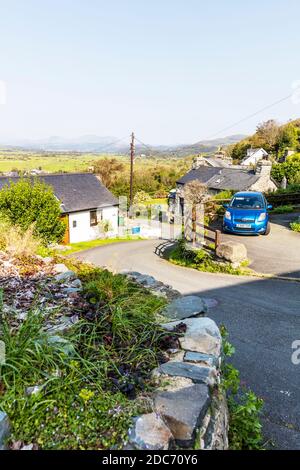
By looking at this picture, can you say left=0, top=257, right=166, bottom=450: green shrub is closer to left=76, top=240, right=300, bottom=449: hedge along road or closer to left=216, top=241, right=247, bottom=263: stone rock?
left=76, top=240, right=300, bottom=449: hedge along road

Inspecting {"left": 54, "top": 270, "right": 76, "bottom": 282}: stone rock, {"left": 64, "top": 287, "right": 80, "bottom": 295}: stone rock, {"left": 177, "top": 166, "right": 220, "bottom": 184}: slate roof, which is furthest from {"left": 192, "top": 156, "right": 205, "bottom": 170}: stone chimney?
{"left": 64, "top": 287, "right": 80, "bottom": 295}: stone rock

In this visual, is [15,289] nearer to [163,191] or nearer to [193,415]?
[193,415]

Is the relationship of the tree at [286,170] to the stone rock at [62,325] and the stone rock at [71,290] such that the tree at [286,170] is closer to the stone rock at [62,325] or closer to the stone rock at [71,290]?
the stone rock at [71,290]

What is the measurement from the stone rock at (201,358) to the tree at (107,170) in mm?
47287

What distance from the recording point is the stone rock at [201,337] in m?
3.60

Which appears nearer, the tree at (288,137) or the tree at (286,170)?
the tree at (286,170)

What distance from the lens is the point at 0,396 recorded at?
2.67 meters

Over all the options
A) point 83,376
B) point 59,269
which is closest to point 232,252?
point 59,269

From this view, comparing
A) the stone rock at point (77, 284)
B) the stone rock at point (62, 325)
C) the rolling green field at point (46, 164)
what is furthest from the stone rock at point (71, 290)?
the rolling green field at point (46, 164)

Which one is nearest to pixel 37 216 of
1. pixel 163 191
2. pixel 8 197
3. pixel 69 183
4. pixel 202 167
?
pixel 8 197

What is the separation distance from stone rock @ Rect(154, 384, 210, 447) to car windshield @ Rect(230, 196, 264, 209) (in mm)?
12114

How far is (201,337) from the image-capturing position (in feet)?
12.3

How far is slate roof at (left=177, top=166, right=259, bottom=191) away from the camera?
1280 inches

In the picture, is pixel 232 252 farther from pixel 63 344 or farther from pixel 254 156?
pixel 254 156
